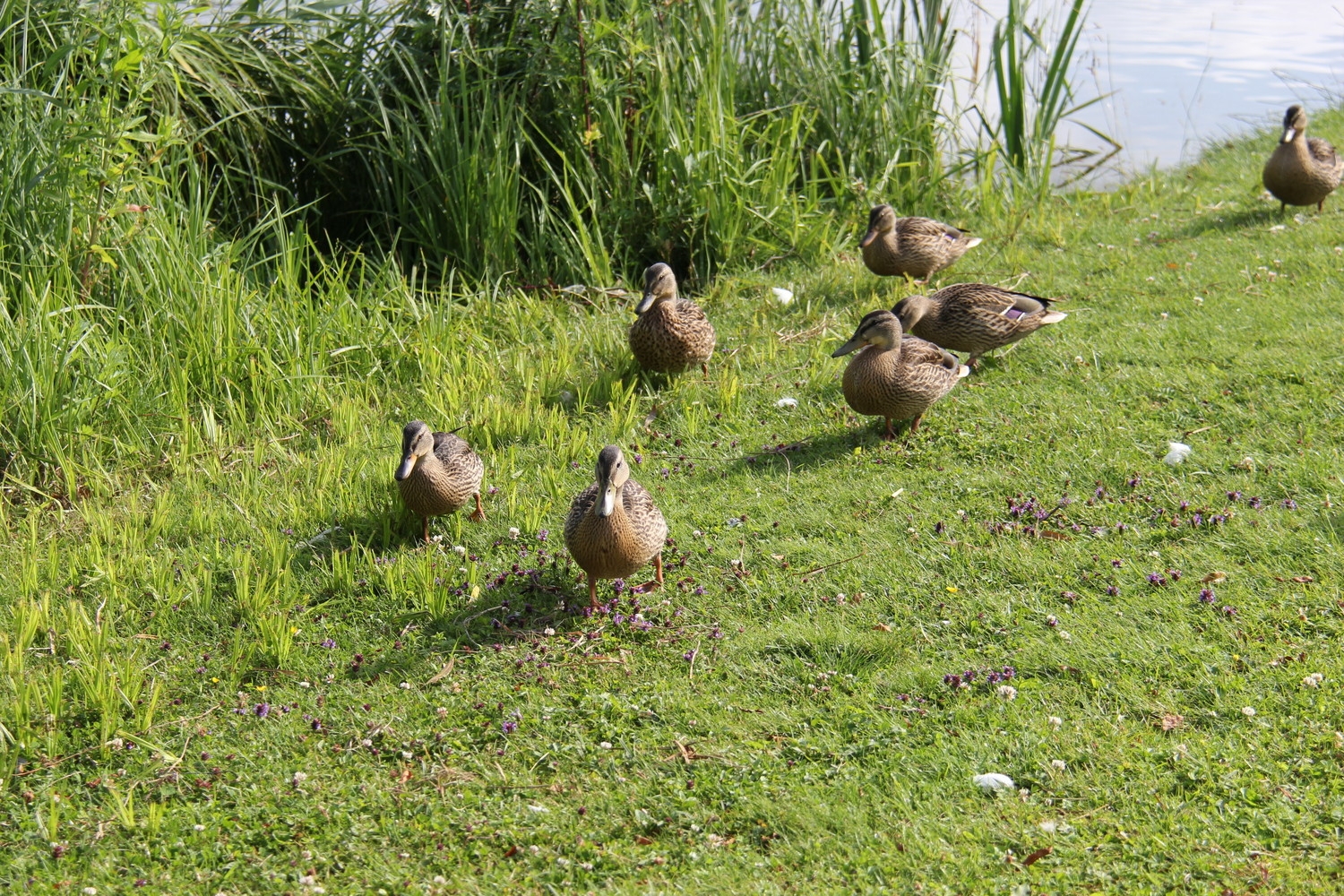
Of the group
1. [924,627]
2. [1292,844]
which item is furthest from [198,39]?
[1292,844]

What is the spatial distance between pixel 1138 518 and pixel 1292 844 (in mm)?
1927

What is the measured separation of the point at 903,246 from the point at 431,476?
3.93 m

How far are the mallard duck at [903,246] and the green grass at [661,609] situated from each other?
621 millimetres

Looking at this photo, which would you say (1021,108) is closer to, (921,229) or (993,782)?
(921,229)

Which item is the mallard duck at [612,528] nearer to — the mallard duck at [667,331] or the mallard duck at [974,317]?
the mallard duck at [667,331]

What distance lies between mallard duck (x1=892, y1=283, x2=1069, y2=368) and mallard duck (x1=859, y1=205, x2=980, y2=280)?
92cm

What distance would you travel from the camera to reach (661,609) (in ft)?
15.3

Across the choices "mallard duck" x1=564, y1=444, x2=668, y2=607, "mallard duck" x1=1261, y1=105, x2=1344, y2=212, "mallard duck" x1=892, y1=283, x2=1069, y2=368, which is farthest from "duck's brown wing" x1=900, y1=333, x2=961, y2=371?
"mallard duck" x1=1261, y1=105, x2=1344, y2=212

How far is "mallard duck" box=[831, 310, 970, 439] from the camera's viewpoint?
5648mm

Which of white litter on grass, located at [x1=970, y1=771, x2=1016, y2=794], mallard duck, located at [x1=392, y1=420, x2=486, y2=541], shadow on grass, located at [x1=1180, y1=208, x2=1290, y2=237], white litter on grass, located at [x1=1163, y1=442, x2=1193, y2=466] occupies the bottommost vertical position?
white litter on grass, located at [x1=970, y1=771, x2=1016, y2=794]

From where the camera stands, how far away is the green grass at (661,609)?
11.4ft

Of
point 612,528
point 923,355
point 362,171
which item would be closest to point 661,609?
point 612,528

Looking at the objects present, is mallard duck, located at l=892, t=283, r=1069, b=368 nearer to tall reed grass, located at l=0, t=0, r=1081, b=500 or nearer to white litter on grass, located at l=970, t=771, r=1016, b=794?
tall reed grass, located at l=0, t=0, r=1081, b=500

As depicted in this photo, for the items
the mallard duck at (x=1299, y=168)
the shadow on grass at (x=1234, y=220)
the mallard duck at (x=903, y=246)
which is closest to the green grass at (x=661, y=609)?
the mallard duck at (x=903, y=246)
